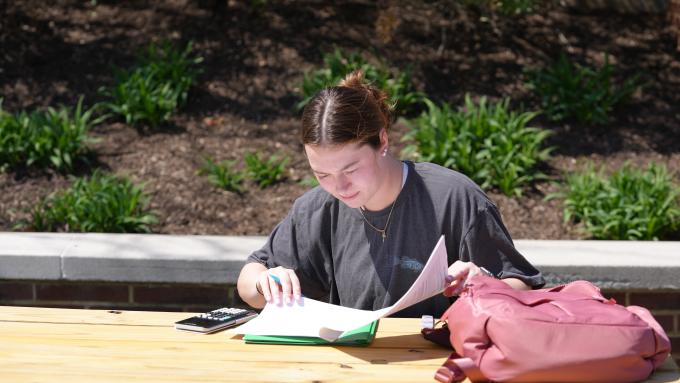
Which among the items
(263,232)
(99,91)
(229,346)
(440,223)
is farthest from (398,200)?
(99,91)

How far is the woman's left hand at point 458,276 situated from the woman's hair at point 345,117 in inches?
18.1

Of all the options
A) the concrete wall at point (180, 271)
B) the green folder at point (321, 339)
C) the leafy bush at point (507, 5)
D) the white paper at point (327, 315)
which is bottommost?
the concrete wall at point (180, 271)

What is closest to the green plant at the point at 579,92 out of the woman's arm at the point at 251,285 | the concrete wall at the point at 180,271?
the concrete wall at the point at 180,271

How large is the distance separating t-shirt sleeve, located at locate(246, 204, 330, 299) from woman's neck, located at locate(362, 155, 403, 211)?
206 mm

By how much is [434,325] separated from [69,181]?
344cm

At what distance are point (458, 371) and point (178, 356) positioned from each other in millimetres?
713

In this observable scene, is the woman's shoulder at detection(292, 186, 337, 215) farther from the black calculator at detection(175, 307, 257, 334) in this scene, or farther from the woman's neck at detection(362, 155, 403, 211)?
the black calculator at detection(175, 307, 257, 334)

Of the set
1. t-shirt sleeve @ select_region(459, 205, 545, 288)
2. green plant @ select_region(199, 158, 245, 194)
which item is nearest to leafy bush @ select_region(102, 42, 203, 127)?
green plant @ select_region(199, 158, 245, 194)

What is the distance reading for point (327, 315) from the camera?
2578mm

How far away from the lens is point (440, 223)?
2.88 metres

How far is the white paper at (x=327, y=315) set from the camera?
239 centimetres

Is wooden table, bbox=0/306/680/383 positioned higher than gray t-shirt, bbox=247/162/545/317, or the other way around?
gray t-shirt, bbox=247/162/545/317

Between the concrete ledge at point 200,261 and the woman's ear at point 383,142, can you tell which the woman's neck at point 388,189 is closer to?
the woman's ear at point 383,142

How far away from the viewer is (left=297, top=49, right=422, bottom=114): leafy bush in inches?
241
